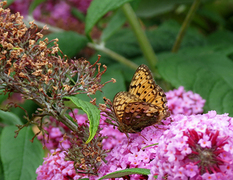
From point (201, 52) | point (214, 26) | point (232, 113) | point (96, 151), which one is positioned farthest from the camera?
point (214, 26)

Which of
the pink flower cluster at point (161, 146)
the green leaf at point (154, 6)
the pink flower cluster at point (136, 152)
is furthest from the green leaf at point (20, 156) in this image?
the green leaf at point (154, 6)

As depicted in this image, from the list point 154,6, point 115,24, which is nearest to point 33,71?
point 115,24

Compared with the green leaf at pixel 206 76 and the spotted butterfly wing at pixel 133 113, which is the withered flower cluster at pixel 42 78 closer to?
the spotted butterfly wing at pixel 133 113

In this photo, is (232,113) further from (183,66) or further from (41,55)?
(41,55)

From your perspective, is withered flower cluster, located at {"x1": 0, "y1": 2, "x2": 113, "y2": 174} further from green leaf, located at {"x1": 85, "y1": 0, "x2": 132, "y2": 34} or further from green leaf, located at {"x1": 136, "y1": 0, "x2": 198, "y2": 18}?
green leaf, located at {"x1": 136, "y1": 0, "x2": 198, "y2": 18}

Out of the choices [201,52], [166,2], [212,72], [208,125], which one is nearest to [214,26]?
[166,2]

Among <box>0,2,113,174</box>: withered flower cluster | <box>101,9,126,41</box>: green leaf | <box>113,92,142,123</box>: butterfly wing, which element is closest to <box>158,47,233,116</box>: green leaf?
<box>101,9,126,41</box>: green leaf
